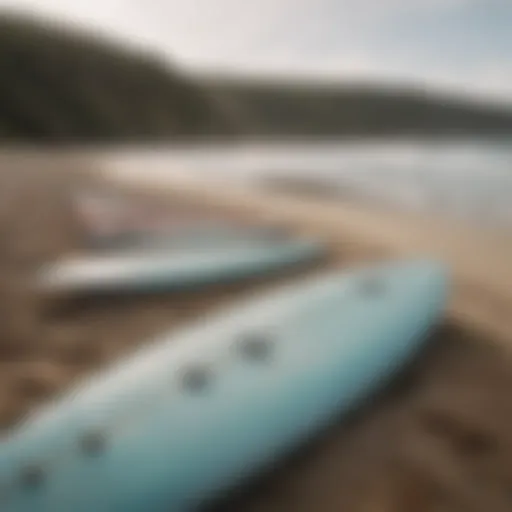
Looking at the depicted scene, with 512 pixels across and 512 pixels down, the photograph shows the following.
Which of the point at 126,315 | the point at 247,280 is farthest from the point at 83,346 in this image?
the point at 247,280

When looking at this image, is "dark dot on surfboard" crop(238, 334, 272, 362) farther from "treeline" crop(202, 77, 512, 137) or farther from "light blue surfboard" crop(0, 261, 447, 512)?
"treeline" crop(202, 77, 512, 137)

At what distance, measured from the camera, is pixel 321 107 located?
0.97 metres

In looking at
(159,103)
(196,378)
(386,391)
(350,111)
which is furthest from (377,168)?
(196,378)

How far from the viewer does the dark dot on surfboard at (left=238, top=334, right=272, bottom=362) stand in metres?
0.51

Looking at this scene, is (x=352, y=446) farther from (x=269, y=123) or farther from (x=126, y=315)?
(x=269, y=123)

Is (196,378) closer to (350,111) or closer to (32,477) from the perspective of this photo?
(32,477)

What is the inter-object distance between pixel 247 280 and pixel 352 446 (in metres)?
0.24

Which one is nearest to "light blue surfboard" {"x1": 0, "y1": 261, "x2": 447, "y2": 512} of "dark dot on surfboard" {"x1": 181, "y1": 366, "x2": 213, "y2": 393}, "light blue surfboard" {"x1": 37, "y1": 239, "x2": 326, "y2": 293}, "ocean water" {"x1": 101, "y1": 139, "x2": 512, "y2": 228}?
"dark dot on surfboard" {"x1": 181, "y1": 366, "x2": 213, "y2": 393}

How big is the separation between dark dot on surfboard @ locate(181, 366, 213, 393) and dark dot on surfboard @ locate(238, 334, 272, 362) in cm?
3

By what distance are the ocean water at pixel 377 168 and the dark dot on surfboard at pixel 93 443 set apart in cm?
59

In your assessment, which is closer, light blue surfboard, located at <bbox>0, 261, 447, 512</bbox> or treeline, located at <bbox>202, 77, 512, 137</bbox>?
light blue surfboard, located at <bbox>0, 261, 447, 512</bbox>

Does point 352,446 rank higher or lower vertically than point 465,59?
lower

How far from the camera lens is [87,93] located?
1303 mm

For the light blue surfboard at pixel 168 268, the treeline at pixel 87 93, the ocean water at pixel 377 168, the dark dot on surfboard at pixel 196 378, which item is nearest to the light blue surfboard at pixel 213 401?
the dark dot on surfboard at pixel 196 378
